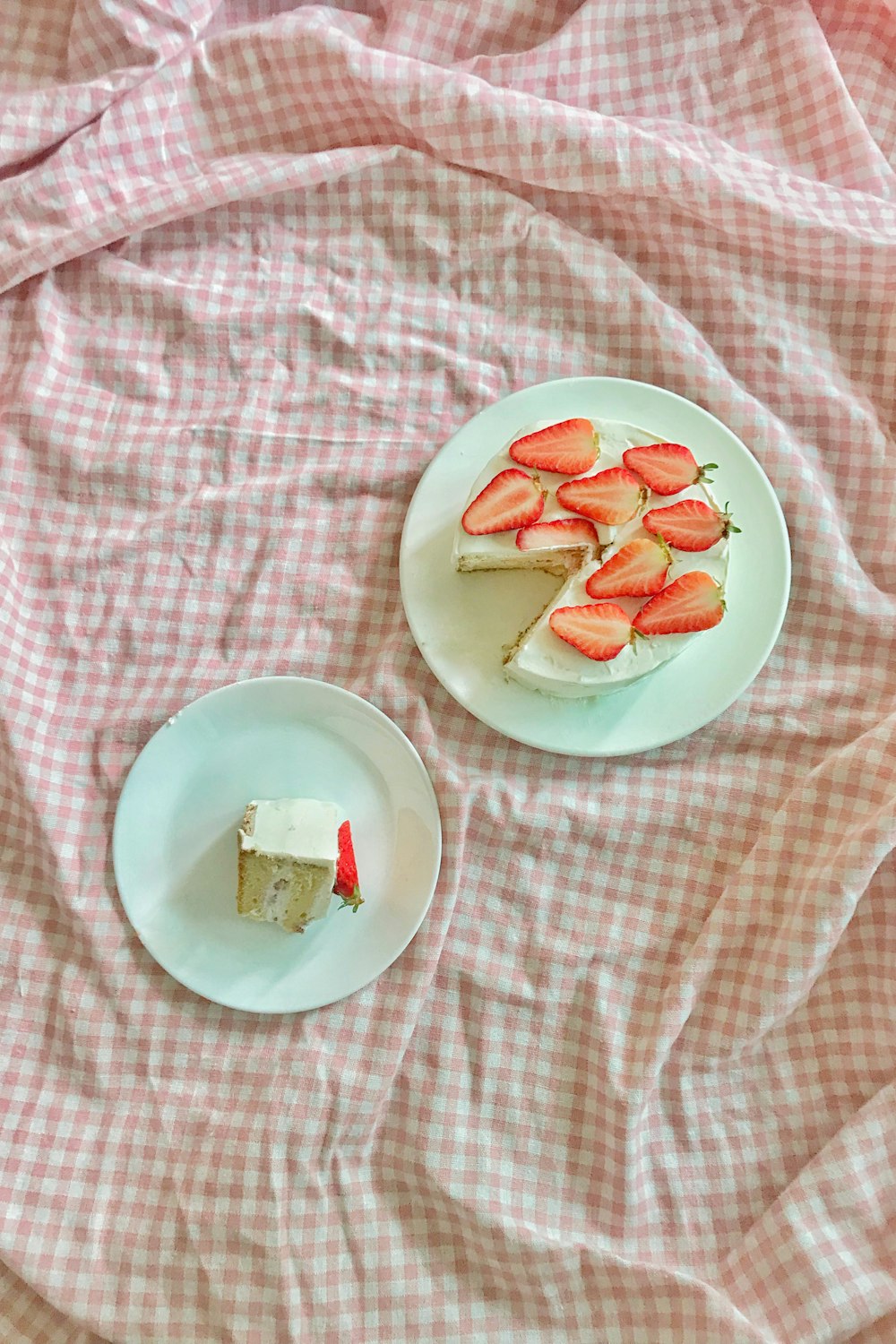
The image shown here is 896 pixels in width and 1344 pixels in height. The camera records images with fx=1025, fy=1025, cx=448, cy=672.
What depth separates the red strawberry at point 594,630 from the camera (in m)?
1.54

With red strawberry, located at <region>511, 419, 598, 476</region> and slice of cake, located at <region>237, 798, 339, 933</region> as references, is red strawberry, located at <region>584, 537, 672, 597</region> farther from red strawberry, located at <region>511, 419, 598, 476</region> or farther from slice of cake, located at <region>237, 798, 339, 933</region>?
slice of cake, located at <region>237, 798, 339, 933</region>

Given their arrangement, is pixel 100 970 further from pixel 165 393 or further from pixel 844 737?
pixel 844 737

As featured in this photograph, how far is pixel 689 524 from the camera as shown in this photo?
1.58 meters

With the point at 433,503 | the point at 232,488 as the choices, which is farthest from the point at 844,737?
the point at 232,488

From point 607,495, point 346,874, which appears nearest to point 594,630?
point 607,495

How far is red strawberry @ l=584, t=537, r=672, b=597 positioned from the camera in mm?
1555

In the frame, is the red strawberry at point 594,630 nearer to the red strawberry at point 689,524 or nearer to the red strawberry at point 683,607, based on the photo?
the red strawberry at point 683,607

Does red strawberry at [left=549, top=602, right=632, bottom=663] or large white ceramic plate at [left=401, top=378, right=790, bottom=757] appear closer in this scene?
red strawberry at [left=549, top=602, right=632, bottom=663]

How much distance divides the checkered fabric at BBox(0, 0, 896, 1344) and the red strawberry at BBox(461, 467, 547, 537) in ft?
0.73

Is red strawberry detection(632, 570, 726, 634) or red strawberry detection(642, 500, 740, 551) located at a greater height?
red strawberry detection(642, 500, 740, 551)

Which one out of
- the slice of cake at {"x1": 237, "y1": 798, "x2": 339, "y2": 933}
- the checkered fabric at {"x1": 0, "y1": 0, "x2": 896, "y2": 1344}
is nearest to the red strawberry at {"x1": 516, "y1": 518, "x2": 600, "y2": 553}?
the checkered fabric at {"x1": 0, "y1": 0, "x2": 896, "y2": 1344}

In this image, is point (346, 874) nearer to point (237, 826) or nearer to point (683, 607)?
point (237, 826)

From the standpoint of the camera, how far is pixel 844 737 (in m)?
1.71

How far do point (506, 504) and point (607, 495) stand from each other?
0.51 feet
